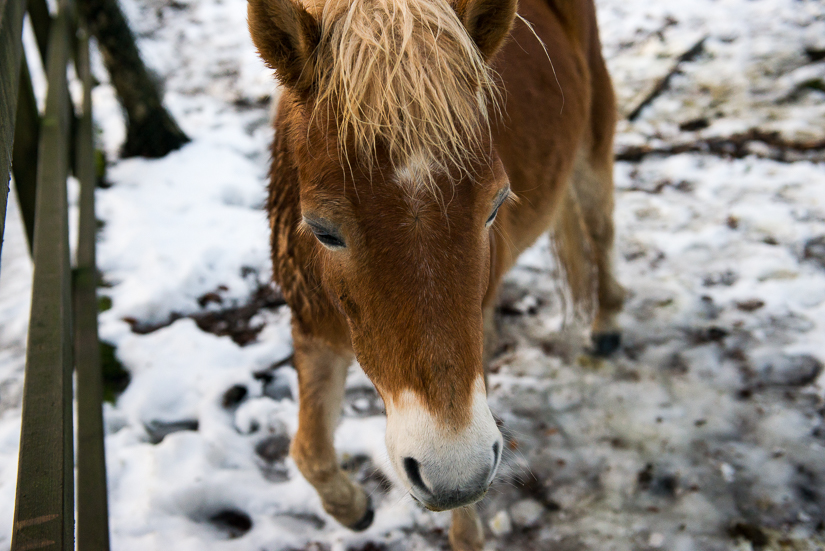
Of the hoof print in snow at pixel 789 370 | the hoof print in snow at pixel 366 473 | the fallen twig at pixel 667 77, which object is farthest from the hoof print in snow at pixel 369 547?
the fallen twig at pixel 667 77

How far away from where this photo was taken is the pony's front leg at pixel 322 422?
79.7 inches

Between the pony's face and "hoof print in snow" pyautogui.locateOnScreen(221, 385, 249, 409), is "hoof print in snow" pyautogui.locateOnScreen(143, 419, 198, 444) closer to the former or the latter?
"hoof print in snow" pyautogui.locateOnScreen(221, 385, 249, 409)

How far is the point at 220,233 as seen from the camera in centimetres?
387

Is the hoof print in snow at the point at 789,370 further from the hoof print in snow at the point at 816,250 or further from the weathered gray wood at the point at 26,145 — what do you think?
the weathered gray wood at the point at 26,145

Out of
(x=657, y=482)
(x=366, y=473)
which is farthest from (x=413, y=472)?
(x=657, y=482)

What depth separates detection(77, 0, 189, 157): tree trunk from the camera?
4.17 metres

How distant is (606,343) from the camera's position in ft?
10.3

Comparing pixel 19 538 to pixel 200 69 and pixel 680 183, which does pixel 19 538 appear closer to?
pixel 680 183

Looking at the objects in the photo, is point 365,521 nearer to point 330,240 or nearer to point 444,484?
point 444,484

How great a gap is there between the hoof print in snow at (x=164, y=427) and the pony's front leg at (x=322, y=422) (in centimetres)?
79

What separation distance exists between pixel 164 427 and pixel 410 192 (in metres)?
2.08

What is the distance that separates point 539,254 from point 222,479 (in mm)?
2702

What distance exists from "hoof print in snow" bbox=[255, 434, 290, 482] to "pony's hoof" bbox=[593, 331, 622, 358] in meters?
1.88

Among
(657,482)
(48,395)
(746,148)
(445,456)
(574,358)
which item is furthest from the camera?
(746,148)
